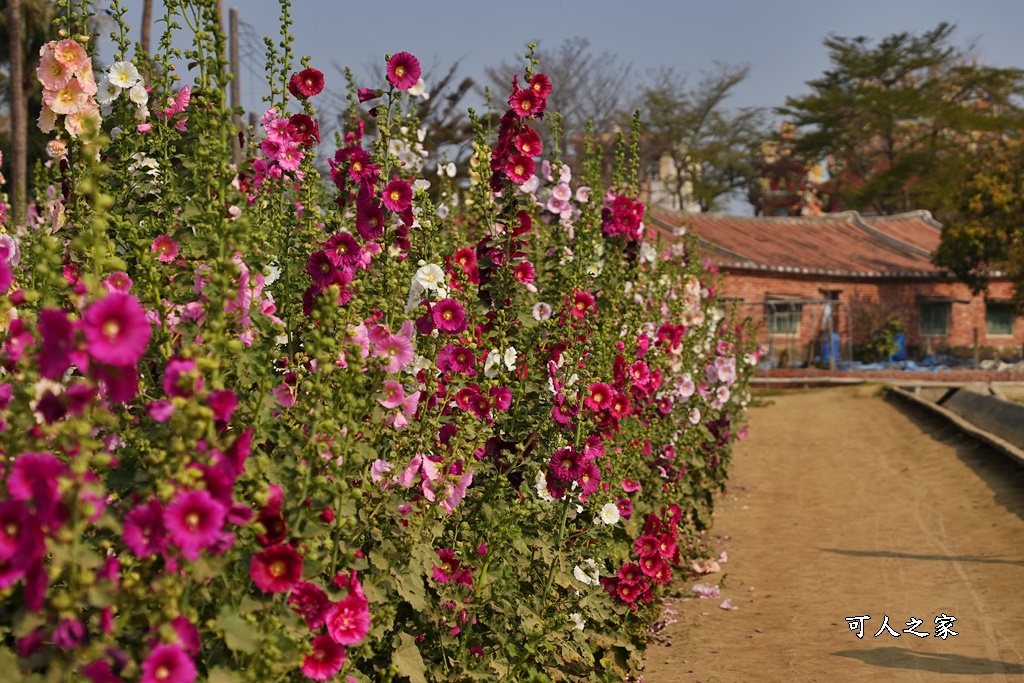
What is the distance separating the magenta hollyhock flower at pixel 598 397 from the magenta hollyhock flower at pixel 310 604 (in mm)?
1904

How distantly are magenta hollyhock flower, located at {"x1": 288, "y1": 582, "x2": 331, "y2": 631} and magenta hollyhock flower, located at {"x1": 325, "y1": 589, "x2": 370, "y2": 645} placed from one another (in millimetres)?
24

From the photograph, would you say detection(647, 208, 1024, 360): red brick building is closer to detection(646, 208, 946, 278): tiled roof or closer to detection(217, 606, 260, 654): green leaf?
detection(646, 208, 946, 278): tiled roof

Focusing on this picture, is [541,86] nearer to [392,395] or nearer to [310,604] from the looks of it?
[392,395]

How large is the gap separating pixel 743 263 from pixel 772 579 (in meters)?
19.9

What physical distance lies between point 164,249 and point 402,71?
1093mm

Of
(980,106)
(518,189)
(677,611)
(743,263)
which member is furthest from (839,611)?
(980,106)

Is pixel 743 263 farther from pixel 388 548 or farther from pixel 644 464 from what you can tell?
pixel 388 548

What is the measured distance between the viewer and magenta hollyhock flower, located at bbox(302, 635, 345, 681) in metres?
2.39

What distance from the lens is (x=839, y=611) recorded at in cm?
629

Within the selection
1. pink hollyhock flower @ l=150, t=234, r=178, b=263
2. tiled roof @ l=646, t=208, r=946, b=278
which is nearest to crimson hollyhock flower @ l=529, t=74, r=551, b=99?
pink hollyhock flower @ l=150, t=234, r=178, b=263

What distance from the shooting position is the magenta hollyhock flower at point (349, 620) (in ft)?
7.85

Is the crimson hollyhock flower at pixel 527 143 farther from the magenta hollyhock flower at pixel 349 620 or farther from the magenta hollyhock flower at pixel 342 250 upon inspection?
the magenta hollyhock flower at pixel 349 620

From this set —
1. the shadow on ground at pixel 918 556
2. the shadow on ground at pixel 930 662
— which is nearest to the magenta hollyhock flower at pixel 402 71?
the shadow on ground at pixel 930 662

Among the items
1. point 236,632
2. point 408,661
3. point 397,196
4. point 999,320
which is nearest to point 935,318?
point 999,320
